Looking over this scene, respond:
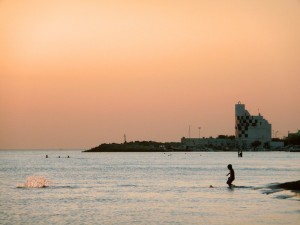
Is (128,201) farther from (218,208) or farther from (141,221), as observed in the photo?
(141,221)

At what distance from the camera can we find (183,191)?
57.8 m

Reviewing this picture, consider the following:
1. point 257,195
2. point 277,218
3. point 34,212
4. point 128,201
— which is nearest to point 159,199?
→ point 128,201

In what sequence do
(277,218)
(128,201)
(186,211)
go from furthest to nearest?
(128,201) → (186,211) → (277,218)

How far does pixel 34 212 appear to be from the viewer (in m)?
42.0

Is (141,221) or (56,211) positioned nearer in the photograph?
(141,221)

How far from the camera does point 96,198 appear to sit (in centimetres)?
5147

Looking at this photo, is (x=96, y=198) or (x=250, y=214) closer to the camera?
(x=250, y=214)

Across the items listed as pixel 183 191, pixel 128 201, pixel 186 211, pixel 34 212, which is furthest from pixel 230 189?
pixel 34 212

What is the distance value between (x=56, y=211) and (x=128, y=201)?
754cm

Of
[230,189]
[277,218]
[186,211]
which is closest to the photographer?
[277,218]

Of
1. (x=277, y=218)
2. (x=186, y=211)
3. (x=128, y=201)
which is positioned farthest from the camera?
(x=128, y=201)

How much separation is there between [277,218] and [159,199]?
14791mm

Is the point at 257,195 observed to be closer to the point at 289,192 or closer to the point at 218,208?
the point at 289,192

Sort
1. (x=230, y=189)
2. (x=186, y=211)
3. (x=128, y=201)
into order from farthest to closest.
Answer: (x=230, y=189)
(x=128, y=201)
(x=186, y=211)
